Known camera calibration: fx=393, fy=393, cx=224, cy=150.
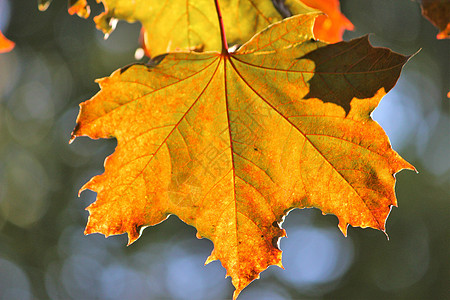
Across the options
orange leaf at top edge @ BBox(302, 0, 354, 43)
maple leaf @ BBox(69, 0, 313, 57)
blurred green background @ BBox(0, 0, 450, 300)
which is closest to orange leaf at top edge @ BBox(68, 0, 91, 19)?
maple leaf @ BBox(69, 0, 313, 57)

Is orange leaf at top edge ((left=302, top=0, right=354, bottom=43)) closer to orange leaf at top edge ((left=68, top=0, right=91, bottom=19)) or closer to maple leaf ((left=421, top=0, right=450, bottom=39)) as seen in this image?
maple leaf ((left=421, top=0, right=450, bottom=39))

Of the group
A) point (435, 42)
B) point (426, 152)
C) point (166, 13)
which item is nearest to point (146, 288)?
point (426, 152)

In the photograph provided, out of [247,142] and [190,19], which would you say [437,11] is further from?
[190,19]

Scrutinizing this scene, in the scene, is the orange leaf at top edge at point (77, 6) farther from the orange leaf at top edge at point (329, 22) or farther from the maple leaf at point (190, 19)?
the orange leaf at top edge at point (329, 22)

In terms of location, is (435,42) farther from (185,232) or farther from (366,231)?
(185,232)

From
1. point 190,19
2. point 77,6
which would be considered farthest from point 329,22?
point 77,6
